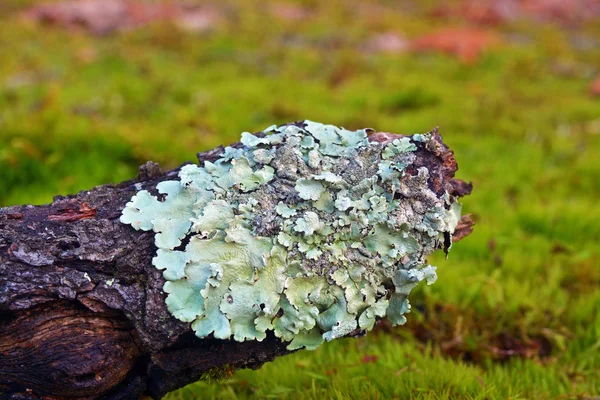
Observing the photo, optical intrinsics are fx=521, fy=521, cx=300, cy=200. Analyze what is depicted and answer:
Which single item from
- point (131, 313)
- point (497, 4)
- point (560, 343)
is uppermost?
point (497, 4)

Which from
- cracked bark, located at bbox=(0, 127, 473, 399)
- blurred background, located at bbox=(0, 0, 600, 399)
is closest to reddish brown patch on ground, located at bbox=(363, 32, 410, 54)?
blurred background, located at bbox=(0, 0, 600, 399)

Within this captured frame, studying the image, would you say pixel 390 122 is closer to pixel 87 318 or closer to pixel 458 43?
pixel 458 43

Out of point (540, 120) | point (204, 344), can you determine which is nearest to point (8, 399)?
point (204, 344)

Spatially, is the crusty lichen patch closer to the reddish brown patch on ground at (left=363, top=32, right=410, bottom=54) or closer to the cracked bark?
the cracked bark

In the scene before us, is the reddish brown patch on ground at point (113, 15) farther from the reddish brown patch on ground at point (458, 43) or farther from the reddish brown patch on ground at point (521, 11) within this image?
the reddish brown patch on ground at point (521, 11)

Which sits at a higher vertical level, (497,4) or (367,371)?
(497,4)

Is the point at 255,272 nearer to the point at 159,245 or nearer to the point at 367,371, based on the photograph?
the point at 159,245

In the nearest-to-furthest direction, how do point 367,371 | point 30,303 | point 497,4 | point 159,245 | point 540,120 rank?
1. point 30,303
2. point 159,245
3. point 367,371
4. point 540,120
5. point 497,4
